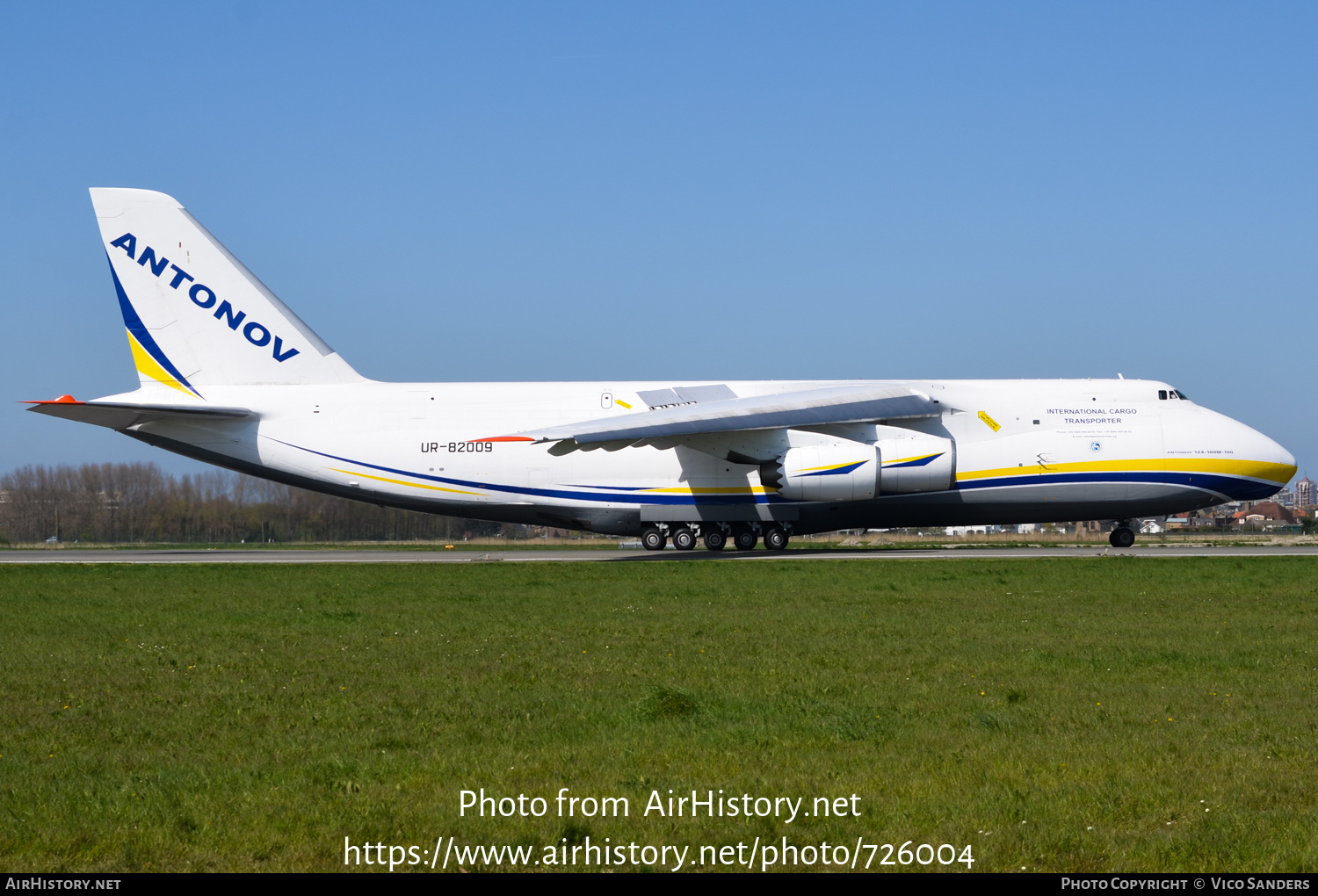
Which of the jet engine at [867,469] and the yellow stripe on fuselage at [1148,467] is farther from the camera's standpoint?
the yellow stripe on fuselage at [1148,467]

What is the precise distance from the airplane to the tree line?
75.7 feet

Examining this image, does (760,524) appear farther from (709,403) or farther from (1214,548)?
(1214,548)

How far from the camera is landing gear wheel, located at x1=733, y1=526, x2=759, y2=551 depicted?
102 feet

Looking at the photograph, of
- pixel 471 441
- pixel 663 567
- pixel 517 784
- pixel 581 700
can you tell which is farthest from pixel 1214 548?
pixel 517 784

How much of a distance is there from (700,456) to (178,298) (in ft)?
48.0

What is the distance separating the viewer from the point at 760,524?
103ft

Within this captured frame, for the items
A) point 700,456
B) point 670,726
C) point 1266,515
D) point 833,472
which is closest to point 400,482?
point 700,456

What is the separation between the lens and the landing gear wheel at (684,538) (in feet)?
102

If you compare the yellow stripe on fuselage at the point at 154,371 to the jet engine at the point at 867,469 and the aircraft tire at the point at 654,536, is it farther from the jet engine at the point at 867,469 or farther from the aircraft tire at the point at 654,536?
the jet engine at the point at 867,469

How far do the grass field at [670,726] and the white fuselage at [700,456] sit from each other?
45.5 ft

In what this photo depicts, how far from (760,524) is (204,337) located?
15759 millimetres

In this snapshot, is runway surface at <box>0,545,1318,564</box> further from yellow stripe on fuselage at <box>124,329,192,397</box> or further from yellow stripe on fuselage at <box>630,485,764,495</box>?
yellow stripe on fuselage at <box>124,329,192,397</box>

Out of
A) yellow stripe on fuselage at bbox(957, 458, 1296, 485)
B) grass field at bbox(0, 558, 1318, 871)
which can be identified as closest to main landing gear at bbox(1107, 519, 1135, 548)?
yellow stripe on fuselage at bbox(957, 458, 1296, 485)

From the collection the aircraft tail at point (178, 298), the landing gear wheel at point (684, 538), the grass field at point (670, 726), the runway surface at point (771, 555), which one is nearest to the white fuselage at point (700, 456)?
the landing gear wheel at point (684, 538)
